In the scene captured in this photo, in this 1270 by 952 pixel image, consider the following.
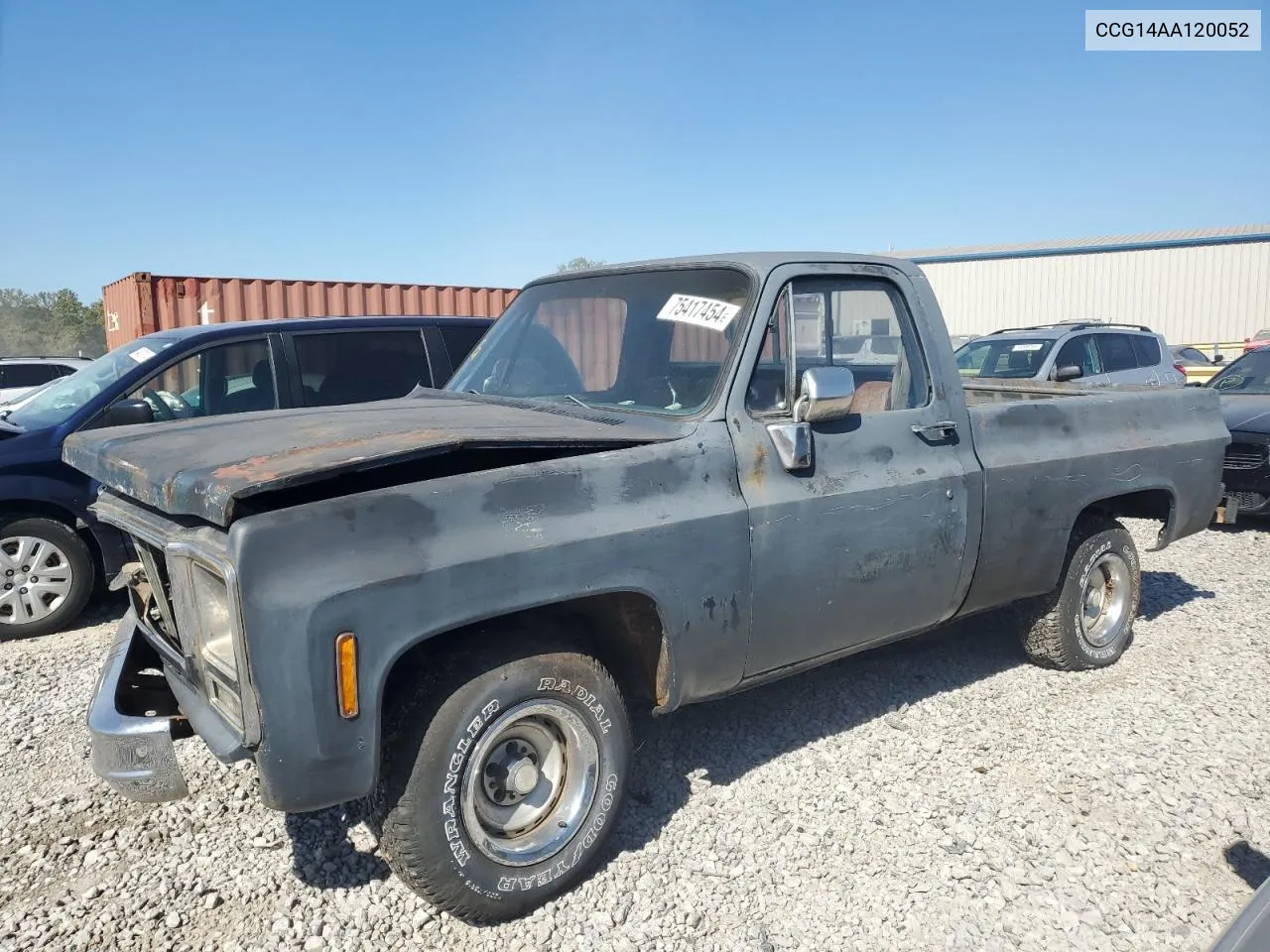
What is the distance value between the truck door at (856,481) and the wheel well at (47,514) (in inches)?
170

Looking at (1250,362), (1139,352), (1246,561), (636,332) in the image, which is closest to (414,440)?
(636,332)

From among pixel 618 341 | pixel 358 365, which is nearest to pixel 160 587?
pixel 618 341

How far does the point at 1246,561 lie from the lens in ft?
22.2

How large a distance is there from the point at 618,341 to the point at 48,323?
200 feet

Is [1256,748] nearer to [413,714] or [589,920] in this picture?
[589,920]

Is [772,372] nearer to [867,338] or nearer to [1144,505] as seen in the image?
[867,338]

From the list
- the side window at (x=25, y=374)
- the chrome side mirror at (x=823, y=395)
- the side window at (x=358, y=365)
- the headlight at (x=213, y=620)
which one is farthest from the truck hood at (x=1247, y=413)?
the side window at (x=25, y=374)

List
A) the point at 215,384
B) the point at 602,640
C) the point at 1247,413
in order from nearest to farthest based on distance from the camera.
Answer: the point at 602,640 < the point at 215,384 < the point at 1247,413

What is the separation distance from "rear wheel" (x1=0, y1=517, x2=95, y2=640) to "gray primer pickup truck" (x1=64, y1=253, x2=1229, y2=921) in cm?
228

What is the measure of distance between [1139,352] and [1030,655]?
801 centimetres

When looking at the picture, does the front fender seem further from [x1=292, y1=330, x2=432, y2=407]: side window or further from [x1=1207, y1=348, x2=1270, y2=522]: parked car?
[x1=1207, y1=348, x2=1270, y2=522]: parked car

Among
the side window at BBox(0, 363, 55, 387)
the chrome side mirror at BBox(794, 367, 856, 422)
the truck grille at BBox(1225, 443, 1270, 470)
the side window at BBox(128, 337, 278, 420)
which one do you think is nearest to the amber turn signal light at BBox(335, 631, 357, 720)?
the chrome side mirror at BBox(794, 367, 856, 422)

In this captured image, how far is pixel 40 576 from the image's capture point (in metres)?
5.23

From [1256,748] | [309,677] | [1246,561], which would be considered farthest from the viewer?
[1246,561]
